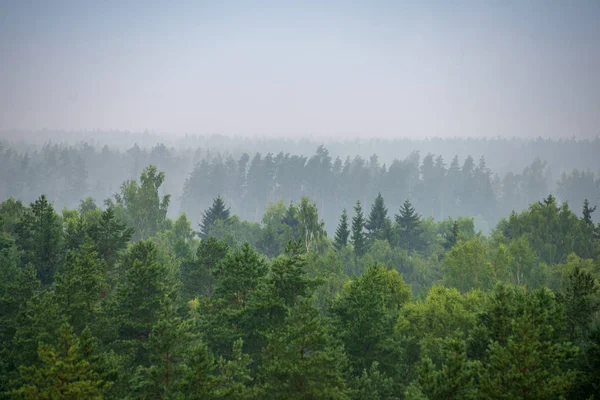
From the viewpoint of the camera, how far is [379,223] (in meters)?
78.1

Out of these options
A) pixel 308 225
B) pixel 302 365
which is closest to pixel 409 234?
pixel 308 225

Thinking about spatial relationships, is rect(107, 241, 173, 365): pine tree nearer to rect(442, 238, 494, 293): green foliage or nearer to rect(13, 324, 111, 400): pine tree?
rect(13, 324, 111, 400): pine tree

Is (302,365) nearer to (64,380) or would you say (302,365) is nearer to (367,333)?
(367,333)

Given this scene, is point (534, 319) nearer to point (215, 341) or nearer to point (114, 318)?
point (215, 341)

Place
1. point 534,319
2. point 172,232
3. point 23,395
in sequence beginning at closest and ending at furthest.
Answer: point 534,319
point 23,395
point 172,232

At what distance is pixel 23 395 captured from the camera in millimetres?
18891

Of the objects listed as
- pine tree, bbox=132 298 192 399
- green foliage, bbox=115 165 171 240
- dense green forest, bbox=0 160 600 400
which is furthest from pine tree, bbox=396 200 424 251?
pine tree, bbox=132 298 192 399

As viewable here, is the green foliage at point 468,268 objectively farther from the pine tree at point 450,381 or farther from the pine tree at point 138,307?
the pine tree at point 450,381

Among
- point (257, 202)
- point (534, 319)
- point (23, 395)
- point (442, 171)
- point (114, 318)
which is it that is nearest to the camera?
point (534, 319)

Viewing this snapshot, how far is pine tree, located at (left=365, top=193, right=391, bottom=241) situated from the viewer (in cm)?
7525

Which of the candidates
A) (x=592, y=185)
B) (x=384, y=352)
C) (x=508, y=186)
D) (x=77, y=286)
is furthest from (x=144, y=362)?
(x=592, y=185)

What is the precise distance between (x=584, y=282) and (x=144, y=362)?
22569 mm

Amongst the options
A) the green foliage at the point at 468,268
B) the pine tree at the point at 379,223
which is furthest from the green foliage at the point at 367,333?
the pine tree at the point at 379,223

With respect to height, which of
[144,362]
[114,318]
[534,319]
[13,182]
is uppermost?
[534,319]
